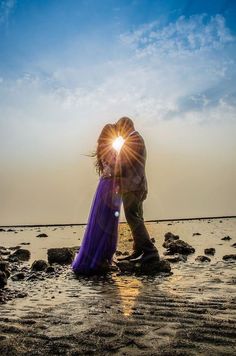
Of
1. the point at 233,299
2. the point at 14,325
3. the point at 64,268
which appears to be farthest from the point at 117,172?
the point at 14,325

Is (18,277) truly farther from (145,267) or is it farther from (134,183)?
(134,183)

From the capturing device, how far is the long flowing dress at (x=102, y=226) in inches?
295

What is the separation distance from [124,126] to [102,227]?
2489 mm

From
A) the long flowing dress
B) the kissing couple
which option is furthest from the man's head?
the long flowing dress

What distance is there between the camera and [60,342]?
9.85ft

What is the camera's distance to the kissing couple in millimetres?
7633

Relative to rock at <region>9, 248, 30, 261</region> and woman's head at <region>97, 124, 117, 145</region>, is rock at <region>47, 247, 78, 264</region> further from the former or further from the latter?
woman's head at <region>97, 124, 117, 145</region>

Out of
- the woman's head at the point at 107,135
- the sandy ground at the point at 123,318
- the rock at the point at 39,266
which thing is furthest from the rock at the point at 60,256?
the woman's head at the point at 107,135

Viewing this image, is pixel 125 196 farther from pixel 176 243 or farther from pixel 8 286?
pixel 176 243

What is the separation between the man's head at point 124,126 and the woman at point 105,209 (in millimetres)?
145

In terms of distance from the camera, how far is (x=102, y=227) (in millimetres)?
7738

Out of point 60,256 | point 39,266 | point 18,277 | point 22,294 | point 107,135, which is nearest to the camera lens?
point 22,294

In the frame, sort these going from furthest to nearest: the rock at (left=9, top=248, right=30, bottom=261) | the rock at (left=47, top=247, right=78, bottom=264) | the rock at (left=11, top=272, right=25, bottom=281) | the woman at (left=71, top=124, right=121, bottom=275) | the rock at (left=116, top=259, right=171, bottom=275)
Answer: the rock at (left=9, top=248, right=30, bottom=261), the rock at (left=47, top=247, right=78, bottom=264), the woman at (left=71, top=124, right=121, bottom=275), the rock at (left=116, top=259, right=171, bottom=275), the rock at (left=11, top=272, right=25, bottom=281)

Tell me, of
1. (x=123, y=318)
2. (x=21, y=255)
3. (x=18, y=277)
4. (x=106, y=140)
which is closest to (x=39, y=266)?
(x=18, y=277)
